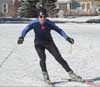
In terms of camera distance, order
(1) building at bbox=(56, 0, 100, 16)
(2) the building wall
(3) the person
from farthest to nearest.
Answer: (1) building at bbox=(56, 0, 100, 16) < (2) the building wall < (3) the person

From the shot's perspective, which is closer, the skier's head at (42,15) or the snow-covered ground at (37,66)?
the skier's head at (42,15)

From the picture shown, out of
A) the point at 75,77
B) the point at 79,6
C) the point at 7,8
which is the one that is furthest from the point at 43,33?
the point at 79,6

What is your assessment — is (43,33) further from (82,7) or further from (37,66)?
(82,7)

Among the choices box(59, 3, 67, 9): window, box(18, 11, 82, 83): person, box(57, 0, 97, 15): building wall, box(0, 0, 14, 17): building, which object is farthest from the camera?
box(59, 3, 67, 9): window

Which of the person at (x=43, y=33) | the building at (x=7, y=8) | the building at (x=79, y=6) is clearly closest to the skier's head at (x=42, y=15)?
the person at (x=43, y=33)

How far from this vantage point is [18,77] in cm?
1121

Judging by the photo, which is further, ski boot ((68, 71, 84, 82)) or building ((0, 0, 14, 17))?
building ((0, 0, 14, 17))

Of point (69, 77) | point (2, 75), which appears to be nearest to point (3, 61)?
point (2, 75)

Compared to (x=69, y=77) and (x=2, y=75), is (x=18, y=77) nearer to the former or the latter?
(x=2, y=75)

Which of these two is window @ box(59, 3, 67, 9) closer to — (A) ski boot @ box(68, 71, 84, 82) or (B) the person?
(A) ski boot @ box(68, 71, 84, 82)

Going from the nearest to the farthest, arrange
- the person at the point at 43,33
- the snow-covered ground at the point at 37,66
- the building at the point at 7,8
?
the person at the point at 43,33 < the snow-covered ground at the point at 37,66 < the building at the point at 7,8

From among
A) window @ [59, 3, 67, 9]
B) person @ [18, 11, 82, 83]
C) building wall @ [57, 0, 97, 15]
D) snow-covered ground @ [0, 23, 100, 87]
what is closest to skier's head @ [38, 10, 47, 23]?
person @ [18, 11, 82, 83]

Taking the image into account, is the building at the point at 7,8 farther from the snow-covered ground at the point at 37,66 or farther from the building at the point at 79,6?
the snow-covered ground at the point at 37,66

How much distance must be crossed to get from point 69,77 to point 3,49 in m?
7.49
